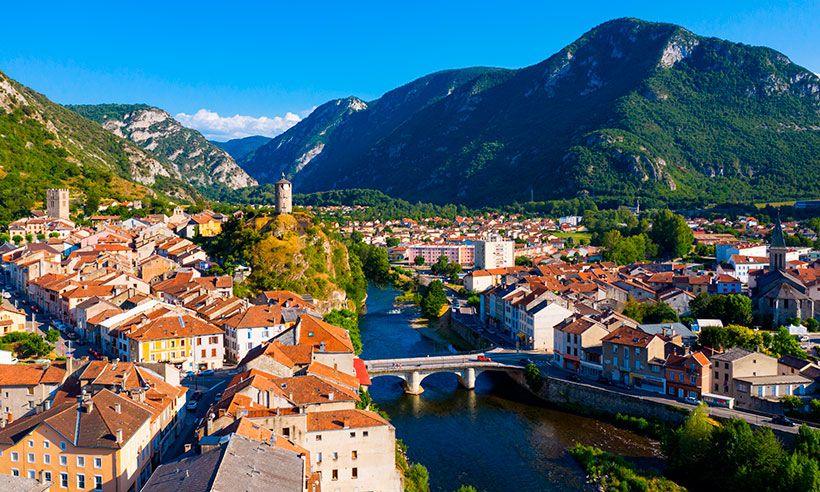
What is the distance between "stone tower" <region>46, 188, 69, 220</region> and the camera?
9238 centimetres

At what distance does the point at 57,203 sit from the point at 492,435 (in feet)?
244

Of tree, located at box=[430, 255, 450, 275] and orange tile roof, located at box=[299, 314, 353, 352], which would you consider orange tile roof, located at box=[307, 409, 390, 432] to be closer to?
orange tile roof, located at box=[299, 314, 353, 352]

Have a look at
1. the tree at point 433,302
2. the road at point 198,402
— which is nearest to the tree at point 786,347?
the tree at point 433,302

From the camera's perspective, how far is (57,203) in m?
92.7

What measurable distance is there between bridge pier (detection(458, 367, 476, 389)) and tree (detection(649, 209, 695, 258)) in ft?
247

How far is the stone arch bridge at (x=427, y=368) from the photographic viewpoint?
161 ft

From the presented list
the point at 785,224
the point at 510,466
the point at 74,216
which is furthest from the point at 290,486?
the point at 785,224

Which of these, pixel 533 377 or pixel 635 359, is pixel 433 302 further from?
pixel 635 359

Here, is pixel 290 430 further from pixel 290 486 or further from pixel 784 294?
pixel 784 294

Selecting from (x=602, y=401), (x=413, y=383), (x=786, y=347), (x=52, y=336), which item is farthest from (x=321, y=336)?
(x=786, y=347)

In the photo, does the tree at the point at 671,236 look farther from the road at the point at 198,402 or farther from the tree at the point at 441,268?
the road at the point at 198,402

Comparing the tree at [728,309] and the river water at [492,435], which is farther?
the tree at [728,309]

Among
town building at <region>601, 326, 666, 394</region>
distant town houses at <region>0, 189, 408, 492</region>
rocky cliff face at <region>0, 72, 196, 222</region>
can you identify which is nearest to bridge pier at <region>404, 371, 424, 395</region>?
distant town houses at <region>0, 189, 408, 492</region>

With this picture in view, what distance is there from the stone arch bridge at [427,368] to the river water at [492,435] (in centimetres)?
88
